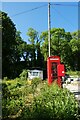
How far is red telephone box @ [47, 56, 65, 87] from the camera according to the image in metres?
17.5

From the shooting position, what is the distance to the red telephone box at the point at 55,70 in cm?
1746

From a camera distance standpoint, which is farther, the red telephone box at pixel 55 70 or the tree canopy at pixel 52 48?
the tree canopy at pixel 52 48

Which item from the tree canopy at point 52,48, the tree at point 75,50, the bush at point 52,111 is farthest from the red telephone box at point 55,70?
the tree at point 75,50

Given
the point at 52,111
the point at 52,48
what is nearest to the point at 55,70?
the point at 52,111

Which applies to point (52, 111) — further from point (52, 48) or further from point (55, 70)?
point (52, 48)

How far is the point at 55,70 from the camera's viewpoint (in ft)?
61.2

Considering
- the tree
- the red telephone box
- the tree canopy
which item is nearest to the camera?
the red telephone box

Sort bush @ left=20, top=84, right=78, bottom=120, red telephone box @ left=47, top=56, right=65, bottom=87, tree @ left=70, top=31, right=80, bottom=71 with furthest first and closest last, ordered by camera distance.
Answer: tree @ left=70, top=31, right=80, bottom=71, red telephone box @ left=47, top=56, right=65, bottom=87, bush @ left=20, top=84, right=78, bottom=120

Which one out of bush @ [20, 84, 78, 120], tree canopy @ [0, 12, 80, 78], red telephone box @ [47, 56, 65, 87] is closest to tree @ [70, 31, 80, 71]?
tree canopy @ [0, 12, 80, 78]

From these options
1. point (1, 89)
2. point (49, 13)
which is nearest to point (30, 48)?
point (49, 13)

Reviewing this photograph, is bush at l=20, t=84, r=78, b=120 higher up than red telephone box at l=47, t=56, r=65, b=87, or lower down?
lower down

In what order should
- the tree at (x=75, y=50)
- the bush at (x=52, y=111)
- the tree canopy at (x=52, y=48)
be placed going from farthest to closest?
the tree at (x=75, y=50), the tree canopy at (x=52, y=48), the bush at (x=52, y=111)

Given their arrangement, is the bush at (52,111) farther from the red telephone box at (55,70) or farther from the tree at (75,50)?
the tree at (75,50)

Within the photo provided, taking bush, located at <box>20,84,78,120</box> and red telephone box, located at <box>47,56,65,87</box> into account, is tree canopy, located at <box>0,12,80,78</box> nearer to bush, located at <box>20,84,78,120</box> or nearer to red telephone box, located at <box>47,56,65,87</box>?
red telephone box, located at <box>47,56,65,87</box>
